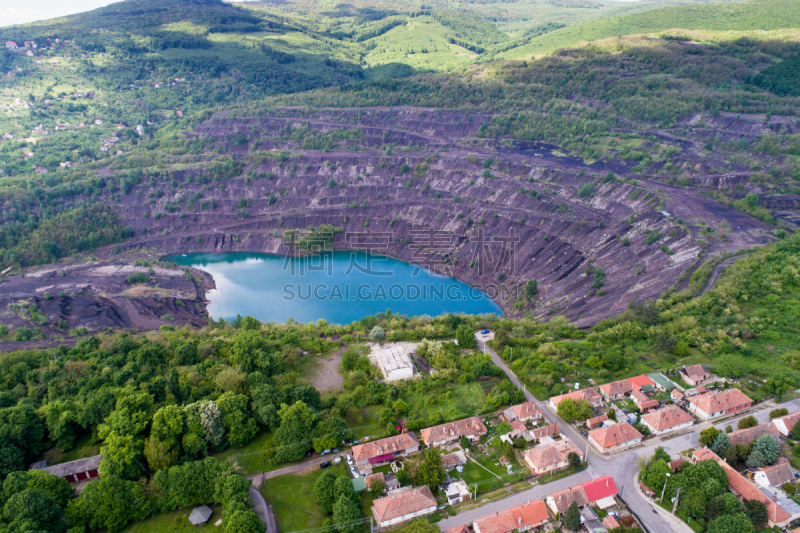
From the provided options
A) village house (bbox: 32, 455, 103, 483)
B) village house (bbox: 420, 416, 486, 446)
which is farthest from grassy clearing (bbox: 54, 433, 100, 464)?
village house (bbox: 420, 416, 486, 446)

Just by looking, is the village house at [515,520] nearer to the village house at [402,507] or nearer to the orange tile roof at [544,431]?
the village house at [402,507]

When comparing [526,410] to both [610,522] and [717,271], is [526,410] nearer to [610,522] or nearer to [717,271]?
[610,522]

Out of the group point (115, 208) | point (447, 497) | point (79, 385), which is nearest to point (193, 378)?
point (79, 385)

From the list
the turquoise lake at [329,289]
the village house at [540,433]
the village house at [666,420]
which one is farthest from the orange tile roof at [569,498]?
the turquoise lake at [329,289]

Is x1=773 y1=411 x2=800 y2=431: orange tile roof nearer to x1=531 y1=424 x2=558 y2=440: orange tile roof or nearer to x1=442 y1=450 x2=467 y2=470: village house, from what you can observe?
x1=531 y1=424 x2=558 y2=440: orange tile roof

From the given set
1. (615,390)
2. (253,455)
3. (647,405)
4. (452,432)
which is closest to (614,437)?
(647,405)

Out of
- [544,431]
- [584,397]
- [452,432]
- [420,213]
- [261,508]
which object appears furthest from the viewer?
[420,213]
